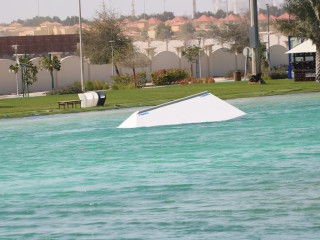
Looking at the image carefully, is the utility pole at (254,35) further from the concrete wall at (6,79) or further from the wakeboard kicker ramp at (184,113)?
the wakeboard kicker ramp at (184,113)

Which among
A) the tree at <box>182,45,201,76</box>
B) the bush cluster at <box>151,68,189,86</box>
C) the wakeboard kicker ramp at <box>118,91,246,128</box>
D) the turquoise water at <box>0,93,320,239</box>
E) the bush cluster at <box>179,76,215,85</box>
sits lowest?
the turquoise water at <box>0,93,320,239</box>

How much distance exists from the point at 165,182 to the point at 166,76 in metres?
44.5

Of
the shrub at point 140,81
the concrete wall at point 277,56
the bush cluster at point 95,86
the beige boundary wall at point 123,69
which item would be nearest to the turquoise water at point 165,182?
the shrub at point 140,81

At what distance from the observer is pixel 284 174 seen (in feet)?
44.2

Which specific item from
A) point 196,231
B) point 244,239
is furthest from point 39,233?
point 244,239

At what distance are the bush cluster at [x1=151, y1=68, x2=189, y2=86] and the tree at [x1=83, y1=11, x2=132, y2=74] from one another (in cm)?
1192

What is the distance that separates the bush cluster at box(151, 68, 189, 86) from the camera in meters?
57.3

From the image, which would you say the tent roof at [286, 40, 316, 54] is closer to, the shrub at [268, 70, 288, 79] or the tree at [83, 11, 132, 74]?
the shrub at [268, 70, 288, 79]

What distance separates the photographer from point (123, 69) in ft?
209

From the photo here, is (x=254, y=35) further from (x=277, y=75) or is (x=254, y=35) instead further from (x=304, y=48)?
(x=277, y=75)

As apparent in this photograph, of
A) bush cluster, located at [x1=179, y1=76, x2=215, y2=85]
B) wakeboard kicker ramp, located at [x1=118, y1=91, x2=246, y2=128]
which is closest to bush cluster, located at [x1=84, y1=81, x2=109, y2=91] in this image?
bush cluster, located at [x1=179, y1=76, x2=215, y2=85]

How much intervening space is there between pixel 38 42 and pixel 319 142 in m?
88.3

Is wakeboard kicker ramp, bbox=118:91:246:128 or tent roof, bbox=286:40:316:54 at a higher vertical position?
tent roof, bbox=286:40:316:54

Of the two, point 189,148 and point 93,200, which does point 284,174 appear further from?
point 189,148
